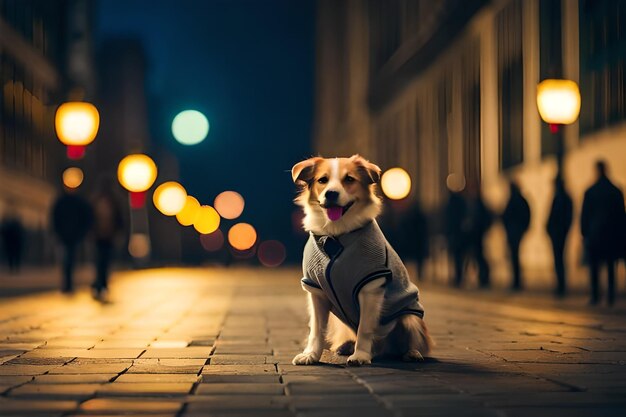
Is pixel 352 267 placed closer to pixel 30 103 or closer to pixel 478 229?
pixel 478 229

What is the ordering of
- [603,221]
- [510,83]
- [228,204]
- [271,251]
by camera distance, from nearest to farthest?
[603,221] < [510,83] < [228,204] < [271,251]

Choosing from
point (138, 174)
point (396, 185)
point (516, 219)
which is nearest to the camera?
point (516, 219)

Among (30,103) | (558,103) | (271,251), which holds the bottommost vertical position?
(271,251)

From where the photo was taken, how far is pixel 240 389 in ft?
19.1

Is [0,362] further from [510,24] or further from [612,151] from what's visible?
[510,24]

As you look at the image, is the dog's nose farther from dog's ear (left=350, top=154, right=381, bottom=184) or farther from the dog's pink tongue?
dog's ear (left=350, top=154, right=381, bottom=184)

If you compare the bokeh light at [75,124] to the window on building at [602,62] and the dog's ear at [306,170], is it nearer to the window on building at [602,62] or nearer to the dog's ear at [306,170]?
the window on building at [602,62]

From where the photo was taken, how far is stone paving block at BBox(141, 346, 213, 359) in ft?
25.3

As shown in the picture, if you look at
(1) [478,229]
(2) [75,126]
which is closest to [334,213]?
(2) [75,126]

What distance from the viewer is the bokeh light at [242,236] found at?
141 metres

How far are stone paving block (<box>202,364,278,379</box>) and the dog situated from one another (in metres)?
0.27

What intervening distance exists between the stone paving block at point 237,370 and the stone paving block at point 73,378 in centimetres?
56

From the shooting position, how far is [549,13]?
2952 centimetres

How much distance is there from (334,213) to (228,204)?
98.2 m
